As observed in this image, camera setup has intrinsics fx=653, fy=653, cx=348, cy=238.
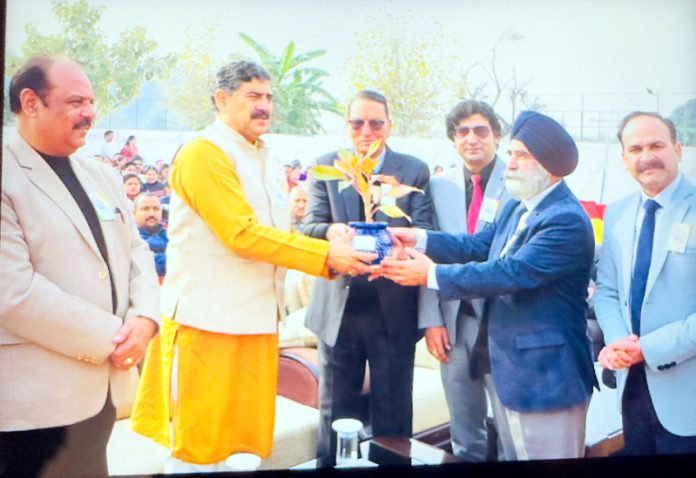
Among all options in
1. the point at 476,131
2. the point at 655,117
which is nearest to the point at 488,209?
the point at 476,131

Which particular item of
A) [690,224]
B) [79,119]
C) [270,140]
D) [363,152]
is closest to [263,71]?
[270,140]

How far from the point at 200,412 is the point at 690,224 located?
2007mm

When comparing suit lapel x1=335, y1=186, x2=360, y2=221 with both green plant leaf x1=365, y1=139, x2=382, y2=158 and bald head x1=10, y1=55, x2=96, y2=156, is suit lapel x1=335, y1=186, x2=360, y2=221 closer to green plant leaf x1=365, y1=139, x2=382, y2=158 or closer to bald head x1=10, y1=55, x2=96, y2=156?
green plant leaf x1=365, y1=139, x2=382, y2=158

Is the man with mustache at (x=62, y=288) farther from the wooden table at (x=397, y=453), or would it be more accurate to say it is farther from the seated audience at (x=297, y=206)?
the wooden table at (x=397, y=453)

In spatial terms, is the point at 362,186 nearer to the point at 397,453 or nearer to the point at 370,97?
the point at 370,97

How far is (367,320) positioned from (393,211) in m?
0.42

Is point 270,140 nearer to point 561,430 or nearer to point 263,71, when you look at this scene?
point 263,71

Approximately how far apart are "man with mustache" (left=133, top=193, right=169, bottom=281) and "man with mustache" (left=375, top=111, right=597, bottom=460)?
81 cm

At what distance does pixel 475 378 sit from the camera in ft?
8.27

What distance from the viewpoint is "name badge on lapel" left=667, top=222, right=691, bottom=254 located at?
2.56 m

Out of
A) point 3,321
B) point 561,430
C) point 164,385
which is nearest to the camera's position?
point 3,321

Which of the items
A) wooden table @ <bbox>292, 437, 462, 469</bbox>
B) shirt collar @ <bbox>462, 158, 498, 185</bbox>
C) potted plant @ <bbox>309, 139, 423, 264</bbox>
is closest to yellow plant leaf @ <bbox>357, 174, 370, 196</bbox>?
potted plant @ <bbox>309, 139, 423, 264</bbox>

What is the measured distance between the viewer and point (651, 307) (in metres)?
2.53

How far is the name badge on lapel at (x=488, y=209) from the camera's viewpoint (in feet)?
8.08
